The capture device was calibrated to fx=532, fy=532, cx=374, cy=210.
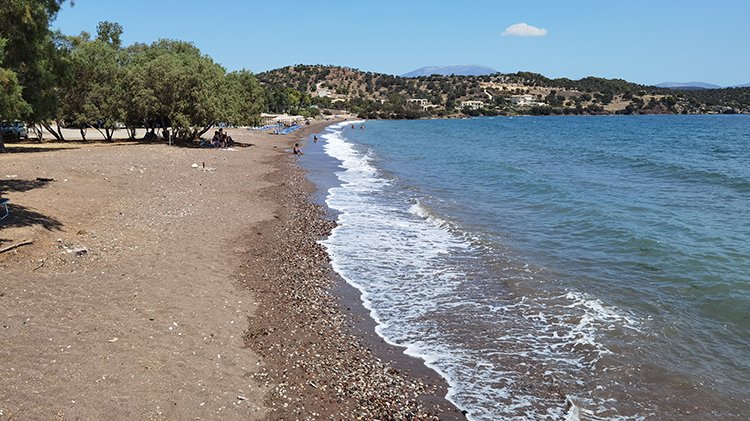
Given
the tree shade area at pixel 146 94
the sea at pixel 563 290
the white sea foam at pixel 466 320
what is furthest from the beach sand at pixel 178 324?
the tree shade area at pixel 146 94

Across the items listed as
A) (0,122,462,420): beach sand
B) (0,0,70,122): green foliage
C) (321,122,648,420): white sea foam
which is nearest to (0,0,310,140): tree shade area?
(0,0,70,122): green foliage

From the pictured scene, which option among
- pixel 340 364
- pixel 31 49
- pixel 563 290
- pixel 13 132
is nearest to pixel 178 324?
pixel 340 364

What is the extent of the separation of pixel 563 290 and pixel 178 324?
9009 millimetres

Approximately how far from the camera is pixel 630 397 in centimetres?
850

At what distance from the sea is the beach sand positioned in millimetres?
1150

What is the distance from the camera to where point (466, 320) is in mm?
11484

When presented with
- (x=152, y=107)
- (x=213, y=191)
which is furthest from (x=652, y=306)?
(x=152, y=107)

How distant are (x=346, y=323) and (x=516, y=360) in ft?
11.5

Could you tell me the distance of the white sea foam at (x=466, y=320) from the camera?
8712 millimetres

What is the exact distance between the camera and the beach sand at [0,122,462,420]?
24.6ft

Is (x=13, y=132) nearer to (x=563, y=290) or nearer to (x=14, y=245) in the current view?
(x=14, y=245)

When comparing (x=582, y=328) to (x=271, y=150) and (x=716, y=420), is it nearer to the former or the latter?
(x=716, y=420)

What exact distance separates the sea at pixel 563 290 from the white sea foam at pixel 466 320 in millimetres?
37

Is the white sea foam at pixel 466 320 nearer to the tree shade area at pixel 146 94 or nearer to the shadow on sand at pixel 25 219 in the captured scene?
the shadow on sand at pixel 25 219
